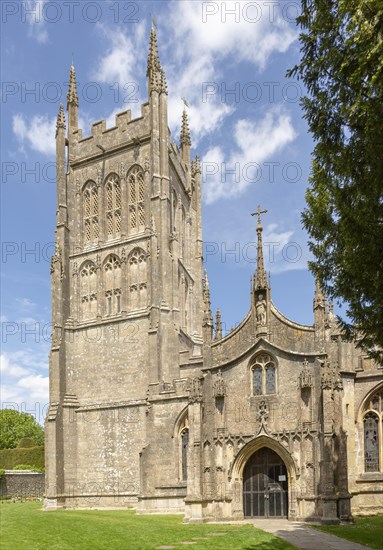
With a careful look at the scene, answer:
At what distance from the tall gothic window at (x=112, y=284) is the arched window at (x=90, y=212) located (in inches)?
107

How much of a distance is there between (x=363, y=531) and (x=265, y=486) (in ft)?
21.8

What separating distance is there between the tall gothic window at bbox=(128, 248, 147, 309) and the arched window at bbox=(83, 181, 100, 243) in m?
4.27

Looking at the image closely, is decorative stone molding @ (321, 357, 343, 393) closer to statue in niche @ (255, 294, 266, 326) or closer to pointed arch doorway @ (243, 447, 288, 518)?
statue in niche @ (255, 294, 266, 326)

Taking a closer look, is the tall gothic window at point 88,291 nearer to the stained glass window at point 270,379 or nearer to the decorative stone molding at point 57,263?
the decorative stone molding at point 57,263

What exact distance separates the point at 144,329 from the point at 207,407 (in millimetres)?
13058

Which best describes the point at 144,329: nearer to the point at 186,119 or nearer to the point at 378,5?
the point at 186,119

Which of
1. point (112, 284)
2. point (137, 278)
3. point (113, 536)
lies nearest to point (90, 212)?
point (112, 284)

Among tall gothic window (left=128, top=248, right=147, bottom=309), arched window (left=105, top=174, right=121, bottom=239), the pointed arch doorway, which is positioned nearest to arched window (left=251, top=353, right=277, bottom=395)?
the pointed arch doorway

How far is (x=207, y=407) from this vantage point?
3034cm

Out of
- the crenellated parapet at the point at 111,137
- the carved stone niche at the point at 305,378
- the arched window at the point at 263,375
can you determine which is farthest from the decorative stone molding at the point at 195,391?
the crenellated parapet at the point at 111,137

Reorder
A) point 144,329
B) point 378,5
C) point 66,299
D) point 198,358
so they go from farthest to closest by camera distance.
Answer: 1. point 66,299
2. point 144,329
3. point 198,358
4. point 378,5

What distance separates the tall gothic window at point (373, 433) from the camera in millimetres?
30281

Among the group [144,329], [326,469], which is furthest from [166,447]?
[326,469]

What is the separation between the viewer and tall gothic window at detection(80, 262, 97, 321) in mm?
46219
